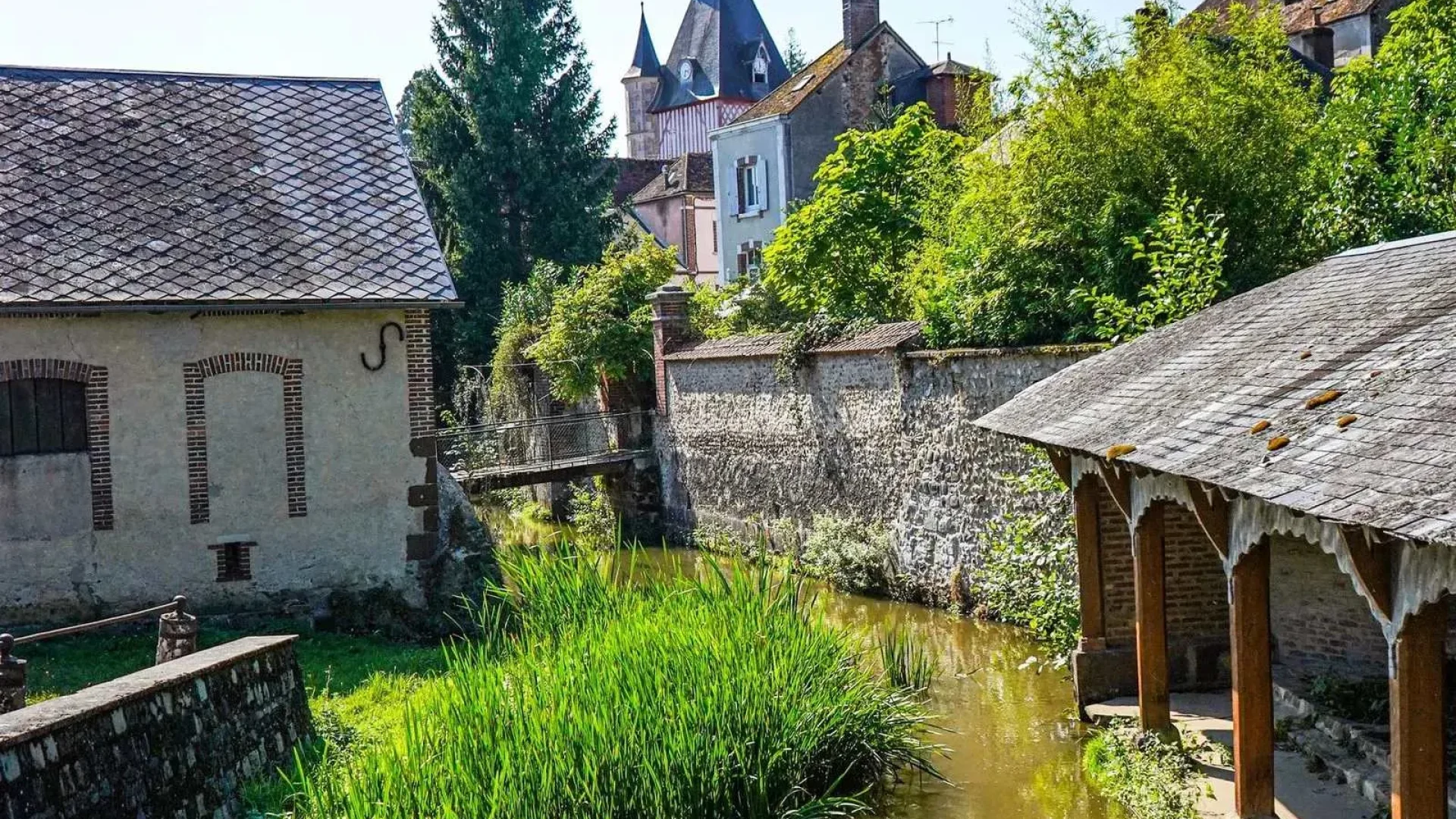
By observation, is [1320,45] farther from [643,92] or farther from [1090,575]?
[643,92]

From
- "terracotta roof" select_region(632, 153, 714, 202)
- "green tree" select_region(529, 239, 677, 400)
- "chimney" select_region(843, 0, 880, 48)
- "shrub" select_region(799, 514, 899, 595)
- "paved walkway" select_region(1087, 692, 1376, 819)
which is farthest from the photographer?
"terracotta roof" select_region(632, 153, 714, 202)

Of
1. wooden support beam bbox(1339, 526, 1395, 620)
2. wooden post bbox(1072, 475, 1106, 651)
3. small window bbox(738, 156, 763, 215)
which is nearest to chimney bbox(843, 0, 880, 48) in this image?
small window bbox(738, 156, 763, 215)

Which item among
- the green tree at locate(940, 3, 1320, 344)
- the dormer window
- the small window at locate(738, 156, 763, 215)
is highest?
the dormer window

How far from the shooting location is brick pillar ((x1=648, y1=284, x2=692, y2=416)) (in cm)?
2470

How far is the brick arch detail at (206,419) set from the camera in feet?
47.0

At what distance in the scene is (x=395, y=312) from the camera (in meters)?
15.0

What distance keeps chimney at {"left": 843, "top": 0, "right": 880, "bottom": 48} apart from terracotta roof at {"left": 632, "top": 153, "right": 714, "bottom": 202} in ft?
41.5

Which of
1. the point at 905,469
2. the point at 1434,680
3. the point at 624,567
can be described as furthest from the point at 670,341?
the point at 1434,680

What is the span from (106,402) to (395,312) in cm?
297

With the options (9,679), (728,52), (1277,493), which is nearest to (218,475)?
(9,679)

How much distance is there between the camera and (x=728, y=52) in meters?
67.9

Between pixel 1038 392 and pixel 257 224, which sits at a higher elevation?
pixel 257 224

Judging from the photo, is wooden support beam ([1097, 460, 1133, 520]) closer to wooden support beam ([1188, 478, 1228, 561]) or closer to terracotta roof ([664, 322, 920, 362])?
wooden support beam ([1188, 478, 1228, 561])

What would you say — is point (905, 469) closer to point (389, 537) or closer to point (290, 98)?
point (389, 537)
